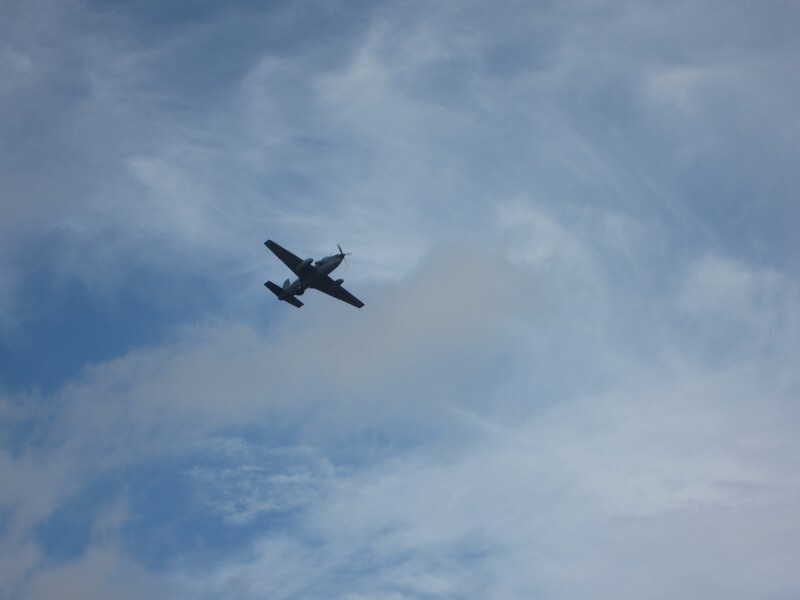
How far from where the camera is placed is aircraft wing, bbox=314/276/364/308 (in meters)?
162

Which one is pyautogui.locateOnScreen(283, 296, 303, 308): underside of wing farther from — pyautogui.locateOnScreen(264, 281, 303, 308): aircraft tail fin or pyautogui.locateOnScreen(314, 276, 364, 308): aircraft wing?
pyautogui.locateOnScreen(314, 276, 364, 308): aircraft wing

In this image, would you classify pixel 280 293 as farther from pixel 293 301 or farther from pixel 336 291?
pixel 336 291

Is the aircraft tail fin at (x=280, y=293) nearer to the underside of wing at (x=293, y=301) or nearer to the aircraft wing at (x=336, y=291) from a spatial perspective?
the underside of wing at (x=293, y=301)

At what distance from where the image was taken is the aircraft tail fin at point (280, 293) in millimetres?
165500

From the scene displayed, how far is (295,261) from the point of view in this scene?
158375mm

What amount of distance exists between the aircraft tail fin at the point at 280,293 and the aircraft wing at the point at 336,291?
5408 millimetres

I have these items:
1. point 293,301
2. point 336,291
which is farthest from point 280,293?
point 336,291

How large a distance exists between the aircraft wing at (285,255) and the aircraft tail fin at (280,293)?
6.98m

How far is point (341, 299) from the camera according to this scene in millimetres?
167750

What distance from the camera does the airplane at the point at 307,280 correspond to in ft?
515

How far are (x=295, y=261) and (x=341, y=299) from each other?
13168 millimetres

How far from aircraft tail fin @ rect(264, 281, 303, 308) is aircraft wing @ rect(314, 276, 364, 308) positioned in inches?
213

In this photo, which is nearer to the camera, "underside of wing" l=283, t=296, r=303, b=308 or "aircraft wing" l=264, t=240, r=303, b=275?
"aircraft wing" l=264, t=240, r=303, b=275

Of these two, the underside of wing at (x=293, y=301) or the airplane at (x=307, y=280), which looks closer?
the airplane at (x=307, y=280)
